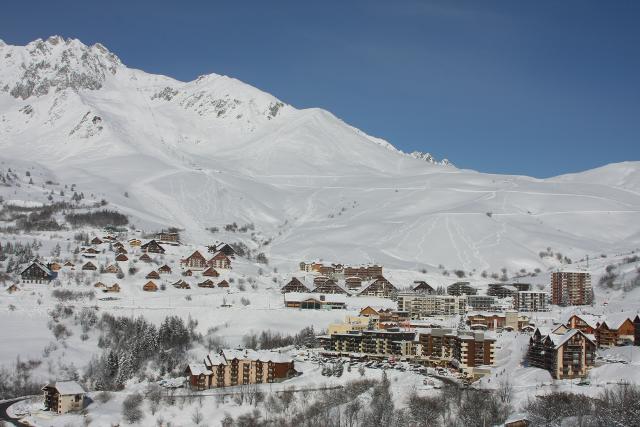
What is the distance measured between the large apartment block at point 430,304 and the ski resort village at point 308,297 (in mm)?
167

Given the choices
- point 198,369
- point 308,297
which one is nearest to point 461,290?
point 308,297

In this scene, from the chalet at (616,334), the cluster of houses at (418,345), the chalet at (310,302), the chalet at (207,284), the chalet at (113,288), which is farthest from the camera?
the chalet at (207,284)

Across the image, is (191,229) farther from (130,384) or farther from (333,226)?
(130,384)

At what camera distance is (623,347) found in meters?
49.8

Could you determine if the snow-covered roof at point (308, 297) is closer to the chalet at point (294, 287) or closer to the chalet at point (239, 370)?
the chalet at point (294, 287)

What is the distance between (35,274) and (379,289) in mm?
28876

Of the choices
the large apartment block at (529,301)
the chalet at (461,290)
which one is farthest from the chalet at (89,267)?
the large apartment block at (529,301)

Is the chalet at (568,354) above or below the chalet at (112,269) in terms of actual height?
below

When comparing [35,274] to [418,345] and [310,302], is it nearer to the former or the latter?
[310,302]

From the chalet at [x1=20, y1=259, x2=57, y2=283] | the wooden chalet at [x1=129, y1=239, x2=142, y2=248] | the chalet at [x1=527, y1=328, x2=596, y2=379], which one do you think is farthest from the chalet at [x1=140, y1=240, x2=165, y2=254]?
the chalet at [x1=527, y1=328, x2=596, y2=379]

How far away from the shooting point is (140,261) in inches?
2906

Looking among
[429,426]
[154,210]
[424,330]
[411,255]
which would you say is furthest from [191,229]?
[429,426]

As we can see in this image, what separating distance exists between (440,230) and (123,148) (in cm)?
7254

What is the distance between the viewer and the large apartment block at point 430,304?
6825 centimetres
